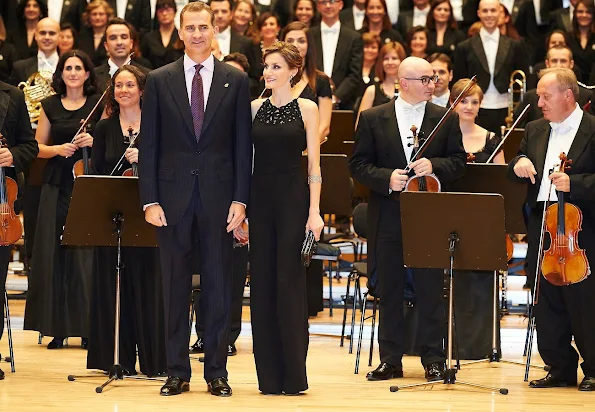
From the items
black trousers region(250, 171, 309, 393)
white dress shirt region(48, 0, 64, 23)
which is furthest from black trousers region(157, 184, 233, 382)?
white dress shirt region(48, 0, 64, 23)

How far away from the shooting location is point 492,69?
823cm

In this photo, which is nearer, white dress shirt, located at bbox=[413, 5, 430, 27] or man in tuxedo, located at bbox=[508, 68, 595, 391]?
man in tuxedo, located at bbox=[508, 68, 595, 391]

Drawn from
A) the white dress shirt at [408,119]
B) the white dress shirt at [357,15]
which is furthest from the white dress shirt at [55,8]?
the white dress shirt at [408,119]

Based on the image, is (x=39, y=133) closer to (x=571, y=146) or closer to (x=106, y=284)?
(x=106, y=284)

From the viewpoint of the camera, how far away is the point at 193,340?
6199mm

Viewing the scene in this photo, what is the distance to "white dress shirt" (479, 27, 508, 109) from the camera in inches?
323

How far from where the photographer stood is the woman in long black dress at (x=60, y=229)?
5926 millimetres

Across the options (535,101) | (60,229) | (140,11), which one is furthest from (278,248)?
(140,11)

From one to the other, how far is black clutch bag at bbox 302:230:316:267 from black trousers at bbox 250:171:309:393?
0.02 meters

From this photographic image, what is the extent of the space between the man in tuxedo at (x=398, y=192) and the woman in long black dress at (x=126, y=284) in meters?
0.94

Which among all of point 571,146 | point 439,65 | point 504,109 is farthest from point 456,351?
point 504,109

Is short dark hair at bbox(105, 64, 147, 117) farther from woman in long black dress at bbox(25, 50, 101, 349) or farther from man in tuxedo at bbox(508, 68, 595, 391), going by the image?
man in tuxedo at bbox(508, 68, 595, 391)

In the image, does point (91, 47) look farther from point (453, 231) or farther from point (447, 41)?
point (453, 231)

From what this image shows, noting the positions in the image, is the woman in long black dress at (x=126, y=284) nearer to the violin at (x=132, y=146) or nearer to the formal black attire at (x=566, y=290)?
the violin at (x=132, y=146)
